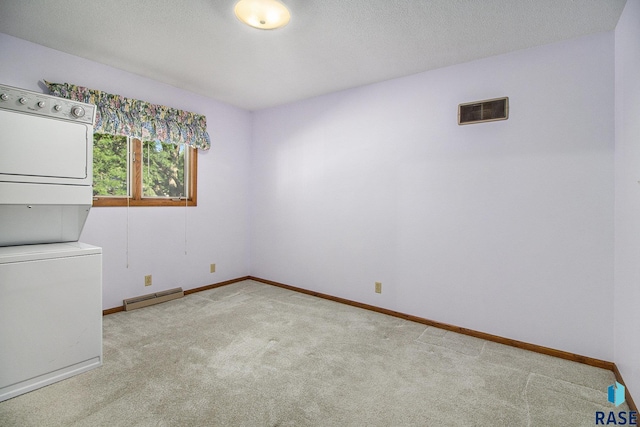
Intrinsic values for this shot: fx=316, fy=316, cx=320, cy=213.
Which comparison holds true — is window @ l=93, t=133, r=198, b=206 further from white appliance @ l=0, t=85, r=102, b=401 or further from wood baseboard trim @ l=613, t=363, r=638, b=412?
wood baseboard trim @ l=613, t=363, r=638, b=412

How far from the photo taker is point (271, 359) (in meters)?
2.36

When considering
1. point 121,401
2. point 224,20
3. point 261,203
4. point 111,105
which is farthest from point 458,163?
point 111,105

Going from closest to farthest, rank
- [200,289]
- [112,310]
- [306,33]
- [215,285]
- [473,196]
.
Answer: [306,33], [473,196], [112,310], [200,289], [215,285]

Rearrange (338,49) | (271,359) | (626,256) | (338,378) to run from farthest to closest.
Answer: (338,49)
(271,359)
(338,378)
(626,256)

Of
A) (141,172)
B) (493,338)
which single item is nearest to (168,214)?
(141,172)

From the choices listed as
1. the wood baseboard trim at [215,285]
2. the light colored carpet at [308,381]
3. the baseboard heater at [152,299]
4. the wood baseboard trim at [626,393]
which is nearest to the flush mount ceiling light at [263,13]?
the light colored carpet at [308,381]

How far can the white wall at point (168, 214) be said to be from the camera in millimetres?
2793

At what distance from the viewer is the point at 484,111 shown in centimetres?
275

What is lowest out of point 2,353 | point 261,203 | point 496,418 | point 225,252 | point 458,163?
point 496,418

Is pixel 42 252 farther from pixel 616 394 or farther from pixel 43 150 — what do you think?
pixel 616 394

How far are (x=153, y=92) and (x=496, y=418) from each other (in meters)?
4.13

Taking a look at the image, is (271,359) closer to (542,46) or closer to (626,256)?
(626,256)

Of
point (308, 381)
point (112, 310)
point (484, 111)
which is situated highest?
point (484, 111)

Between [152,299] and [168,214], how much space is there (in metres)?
0.96
